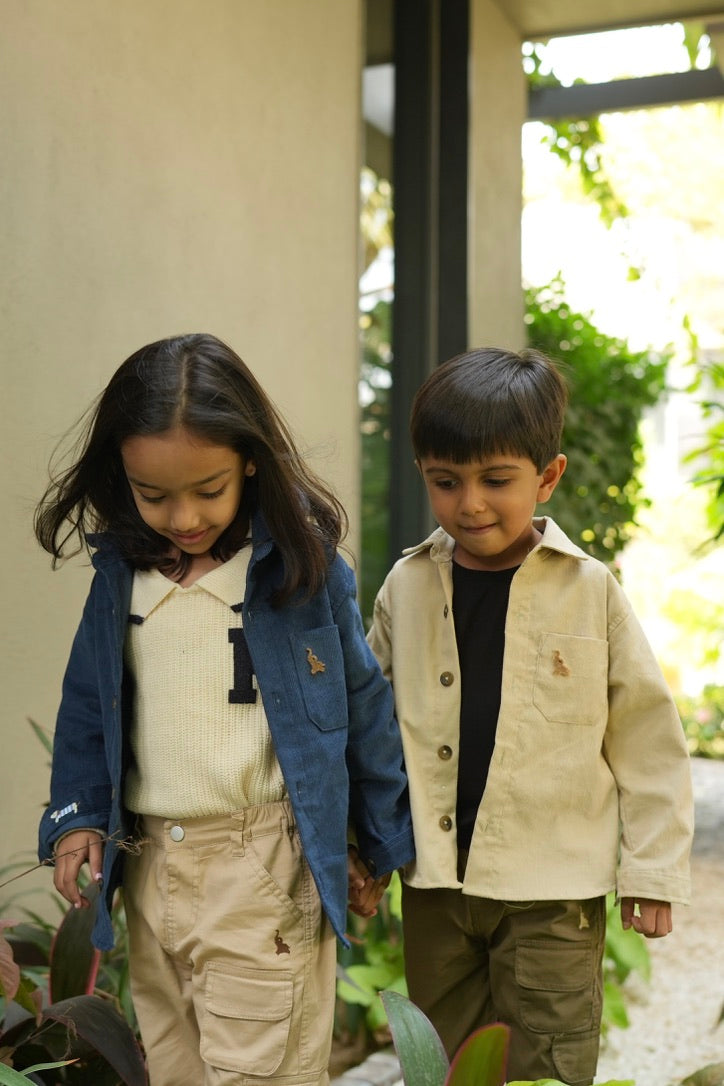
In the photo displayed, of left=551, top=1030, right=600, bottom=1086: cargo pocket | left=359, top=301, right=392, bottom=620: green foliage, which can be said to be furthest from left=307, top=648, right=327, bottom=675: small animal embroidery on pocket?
left=359, top=301, right=392, bottom=620: green foliage

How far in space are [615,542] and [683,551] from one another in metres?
5.66

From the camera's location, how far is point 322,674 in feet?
5.87

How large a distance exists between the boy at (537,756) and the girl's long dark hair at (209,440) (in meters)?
0.22

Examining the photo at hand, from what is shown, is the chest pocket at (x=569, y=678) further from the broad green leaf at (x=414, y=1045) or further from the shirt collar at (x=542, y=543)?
the broad green leaf at (x=414, y=1045)

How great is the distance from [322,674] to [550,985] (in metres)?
0.61

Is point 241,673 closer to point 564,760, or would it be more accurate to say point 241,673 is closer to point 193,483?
point 193,483

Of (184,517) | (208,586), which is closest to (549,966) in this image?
(208,586)

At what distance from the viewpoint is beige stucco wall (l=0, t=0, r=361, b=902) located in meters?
2.46

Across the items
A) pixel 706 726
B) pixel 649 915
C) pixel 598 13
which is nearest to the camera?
pixel 649 915

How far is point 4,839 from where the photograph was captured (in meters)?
2.50

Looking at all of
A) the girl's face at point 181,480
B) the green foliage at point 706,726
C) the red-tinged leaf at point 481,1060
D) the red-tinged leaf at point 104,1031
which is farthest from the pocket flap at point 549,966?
the green foliage at point 706,726

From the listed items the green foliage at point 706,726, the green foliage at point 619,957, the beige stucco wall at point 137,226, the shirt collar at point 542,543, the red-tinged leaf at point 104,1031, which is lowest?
the green foliage at point 706,726

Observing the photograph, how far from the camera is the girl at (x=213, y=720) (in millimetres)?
1731

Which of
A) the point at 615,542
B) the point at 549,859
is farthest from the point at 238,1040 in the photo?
the point at 615,542
